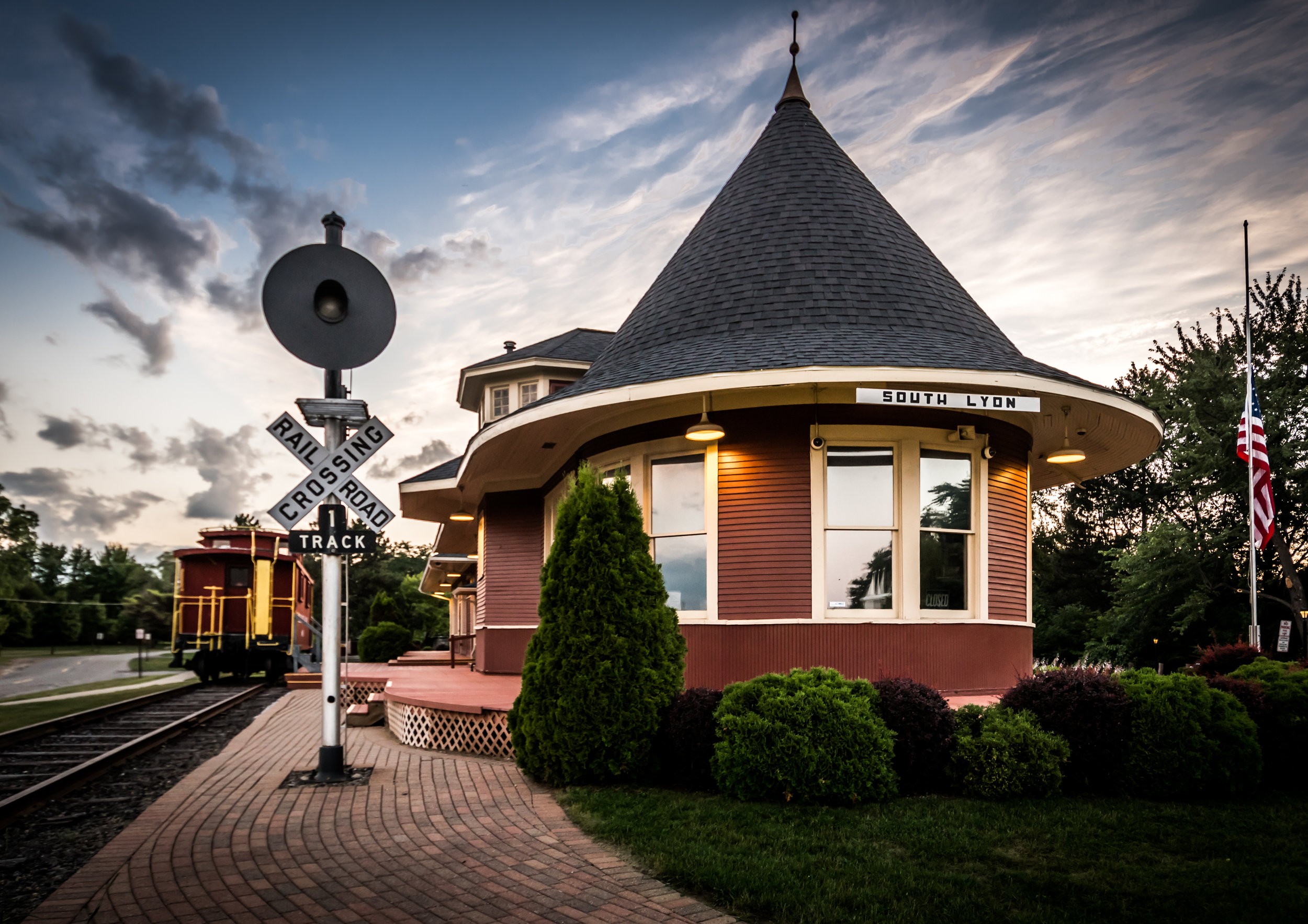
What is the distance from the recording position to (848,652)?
359 inches

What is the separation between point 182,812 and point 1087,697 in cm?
682

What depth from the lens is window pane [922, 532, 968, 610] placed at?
31.3 feet

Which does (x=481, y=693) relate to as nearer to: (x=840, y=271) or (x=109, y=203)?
(x=840, y=271)

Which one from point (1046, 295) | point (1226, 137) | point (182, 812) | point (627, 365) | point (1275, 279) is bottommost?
point (182, 812)

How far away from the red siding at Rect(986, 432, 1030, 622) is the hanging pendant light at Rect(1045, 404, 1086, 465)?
59cm

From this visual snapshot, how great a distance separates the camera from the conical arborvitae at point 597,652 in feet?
22.7

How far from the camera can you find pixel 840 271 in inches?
419

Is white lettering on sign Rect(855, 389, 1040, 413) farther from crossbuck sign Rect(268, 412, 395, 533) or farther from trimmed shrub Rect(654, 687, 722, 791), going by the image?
crossbuck sign Rect(268, 412, 395, 533)

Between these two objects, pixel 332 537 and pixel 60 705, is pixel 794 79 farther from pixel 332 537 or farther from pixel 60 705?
pixel 60 705

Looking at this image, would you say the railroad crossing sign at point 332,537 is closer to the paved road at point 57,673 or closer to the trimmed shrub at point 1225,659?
the trimmed shrub at point 1225,659

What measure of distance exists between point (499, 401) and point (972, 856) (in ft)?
48.6

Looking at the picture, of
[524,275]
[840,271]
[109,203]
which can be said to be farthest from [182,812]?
[524,275]

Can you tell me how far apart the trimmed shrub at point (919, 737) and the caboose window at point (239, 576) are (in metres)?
20.6

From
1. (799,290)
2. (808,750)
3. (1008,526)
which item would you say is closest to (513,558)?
(799,290)
